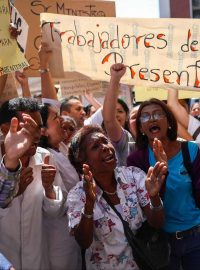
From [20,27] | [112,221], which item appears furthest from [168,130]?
[20,27]

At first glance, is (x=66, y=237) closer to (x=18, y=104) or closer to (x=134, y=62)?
(x=18, y=104)

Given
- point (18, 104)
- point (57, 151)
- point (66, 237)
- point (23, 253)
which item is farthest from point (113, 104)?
point (23, 253)

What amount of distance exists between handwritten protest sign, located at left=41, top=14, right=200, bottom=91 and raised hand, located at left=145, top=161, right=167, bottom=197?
1242mm

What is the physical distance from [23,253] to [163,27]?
6.32ft

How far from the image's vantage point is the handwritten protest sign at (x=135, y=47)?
11.2ft

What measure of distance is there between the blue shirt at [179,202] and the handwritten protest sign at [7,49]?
126cm

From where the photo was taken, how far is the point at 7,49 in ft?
10.1

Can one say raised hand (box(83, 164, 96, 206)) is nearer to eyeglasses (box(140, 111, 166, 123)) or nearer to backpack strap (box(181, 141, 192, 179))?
backpack strap (box(181, 141, 192, 179))

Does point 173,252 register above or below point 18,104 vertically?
below

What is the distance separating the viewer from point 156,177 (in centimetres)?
234

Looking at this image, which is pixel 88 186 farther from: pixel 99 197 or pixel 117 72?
pixel 117 72

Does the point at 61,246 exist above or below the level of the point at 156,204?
below

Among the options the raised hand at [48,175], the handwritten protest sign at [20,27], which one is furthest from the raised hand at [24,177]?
the handwritten protest sign at [20,27]

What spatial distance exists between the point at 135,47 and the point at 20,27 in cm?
86
